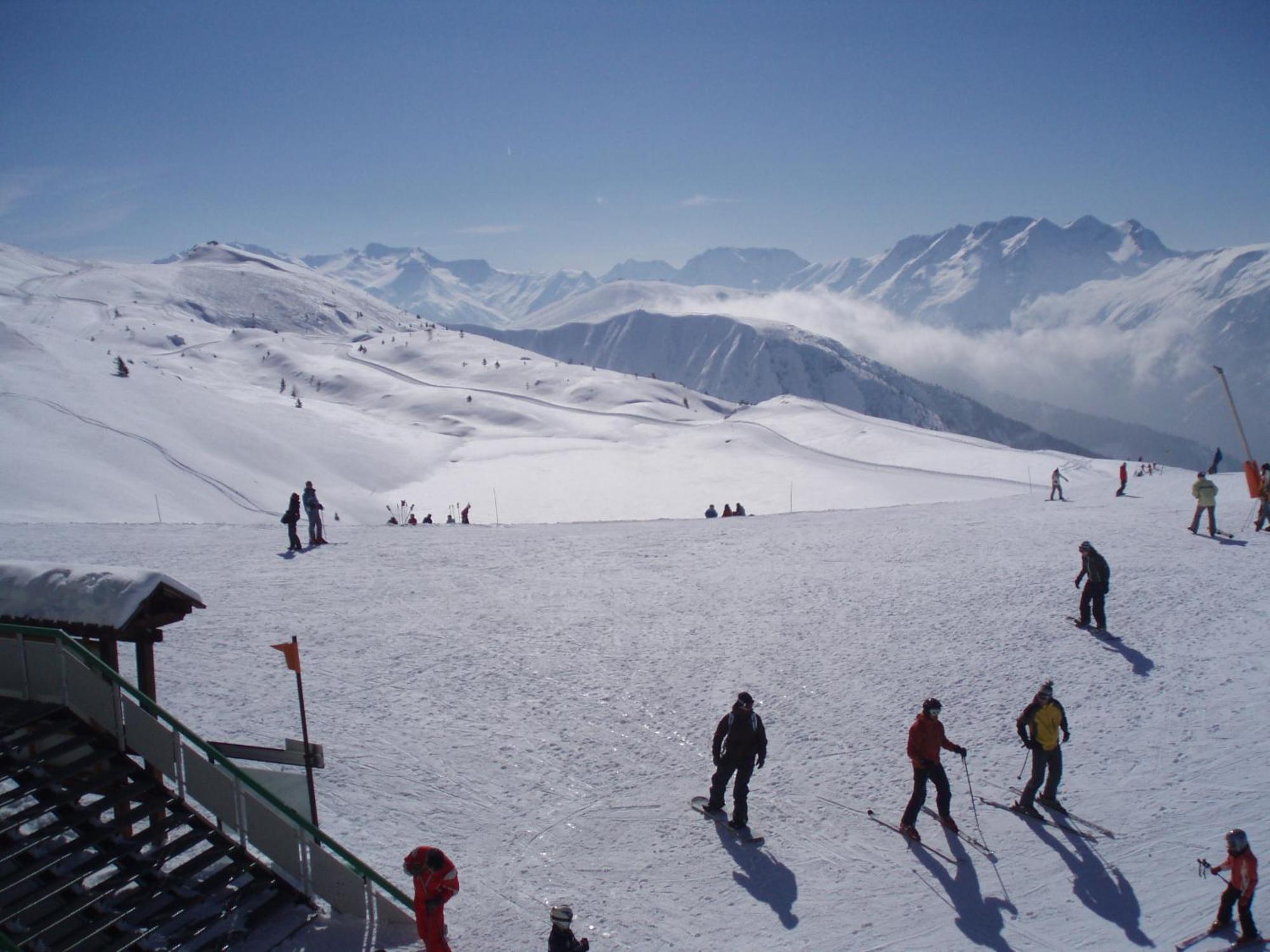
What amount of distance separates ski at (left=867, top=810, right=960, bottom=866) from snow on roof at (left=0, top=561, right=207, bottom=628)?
736cm

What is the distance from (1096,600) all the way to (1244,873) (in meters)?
7.08

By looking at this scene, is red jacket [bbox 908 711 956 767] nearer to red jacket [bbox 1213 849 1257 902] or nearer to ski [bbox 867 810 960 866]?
ski [bbox 867 810 960 866]

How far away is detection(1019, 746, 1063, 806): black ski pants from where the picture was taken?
8.91 m

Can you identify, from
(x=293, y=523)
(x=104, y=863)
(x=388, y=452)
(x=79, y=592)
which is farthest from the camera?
(x=388, y=452)

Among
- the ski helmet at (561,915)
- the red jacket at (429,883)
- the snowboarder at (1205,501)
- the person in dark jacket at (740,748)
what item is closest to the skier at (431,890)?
the red jacket at (429,883)

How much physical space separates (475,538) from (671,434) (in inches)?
2254

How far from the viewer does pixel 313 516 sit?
1995 centimetres

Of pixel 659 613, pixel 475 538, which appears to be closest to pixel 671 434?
pixel 475 538

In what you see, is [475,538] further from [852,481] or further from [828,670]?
[852,481]

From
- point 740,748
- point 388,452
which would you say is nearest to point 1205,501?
point 740,748

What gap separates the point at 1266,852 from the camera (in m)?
8.11

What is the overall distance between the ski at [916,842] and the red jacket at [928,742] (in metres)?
0.79

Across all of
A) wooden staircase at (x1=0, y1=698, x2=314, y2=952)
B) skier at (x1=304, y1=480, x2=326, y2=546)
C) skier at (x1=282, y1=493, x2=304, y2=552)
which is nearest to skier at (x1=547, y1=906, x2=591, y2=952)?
wooden staircase at (x1=0, y1=698, x2=314, y2=952)

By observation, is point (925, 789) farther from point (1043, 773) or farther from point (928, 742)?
point (1043, 773)
